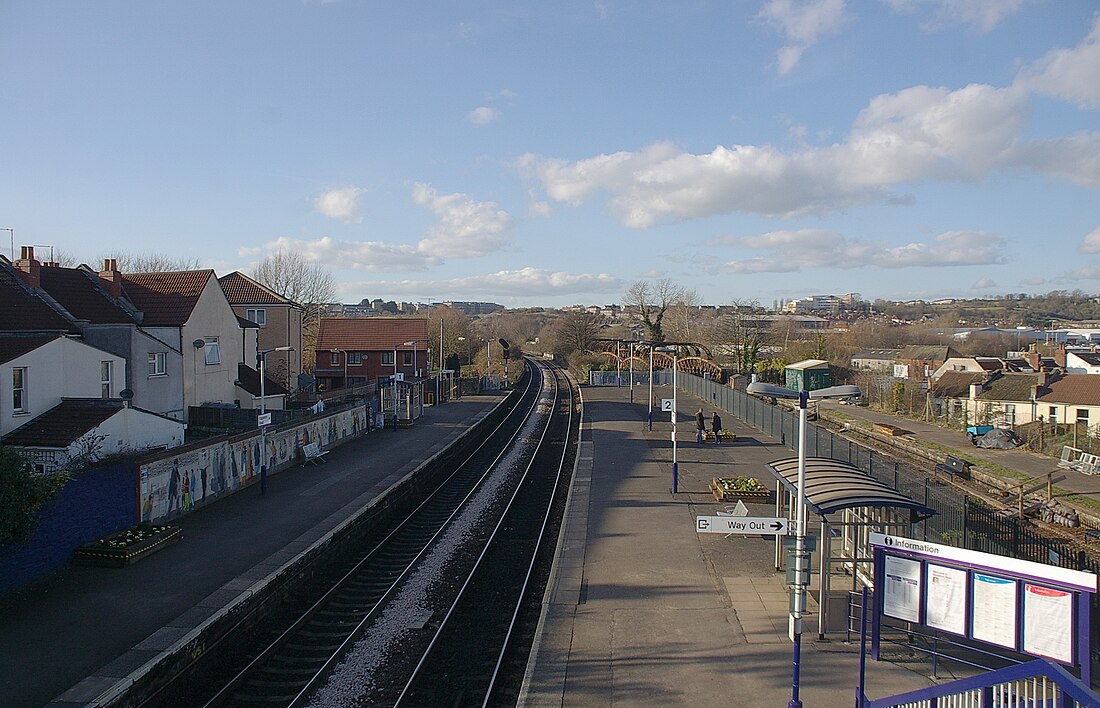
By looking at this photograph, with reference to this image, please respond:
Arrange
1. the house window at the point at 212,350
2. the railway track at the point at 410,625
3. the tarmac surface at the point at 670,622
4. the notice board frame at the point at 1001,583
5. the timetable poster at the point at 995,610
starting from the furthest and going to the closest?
the house window at the point at 212,350, the railway track at the point at 410,625, the tarmac surface at the point at 670,622, the timetable poster at the point at 995,610, the notice board frame at the point at 1001,583

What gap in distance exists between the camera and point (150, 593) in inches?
498

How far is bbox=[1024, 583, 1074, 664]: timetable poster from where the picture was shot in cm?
745

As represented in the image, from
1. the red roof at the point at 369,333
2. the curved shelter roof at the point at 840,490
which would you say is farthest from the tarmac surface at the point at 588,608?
the red roof at the point at 369,333

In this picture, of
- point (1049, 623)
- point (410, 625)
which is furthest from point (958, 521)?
point (410, 625)

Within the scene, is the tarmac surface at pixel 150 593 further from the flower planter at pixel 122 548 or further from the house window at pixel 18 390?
the house window at pixel 18 390

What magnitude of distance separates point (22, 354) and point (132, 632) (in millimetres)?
10786

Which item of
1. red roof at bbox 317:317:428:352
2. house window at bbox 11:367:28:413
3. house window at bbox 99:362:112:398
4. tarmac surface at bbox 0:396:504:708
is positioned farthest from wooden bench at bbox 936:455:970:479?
red roof at bbox 317:317:428:352

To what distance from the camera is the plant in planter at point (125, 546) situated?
14.0 meters

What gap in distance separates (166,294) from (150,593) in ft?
64.1

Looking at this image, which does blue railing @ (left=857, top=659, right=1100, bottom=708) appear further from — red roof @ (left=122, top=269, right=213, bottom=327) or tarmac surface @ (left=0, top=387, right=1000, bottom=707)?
A: red roof @ (left=122, top=269, right=213, bottom=327)

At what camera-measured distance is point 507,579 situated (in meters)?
15.0

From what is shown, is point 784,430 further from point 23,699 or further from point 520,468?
point 23,699

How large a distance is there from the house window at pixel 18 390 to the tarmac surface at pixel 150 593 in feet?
16.5

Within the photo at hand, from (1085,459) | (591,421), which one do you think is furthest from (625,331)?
(1085,459)
